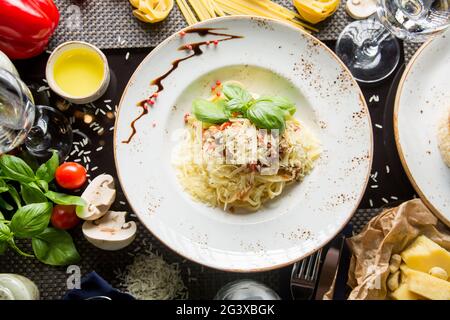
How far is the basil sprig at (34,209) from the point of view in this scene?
8.28 ft

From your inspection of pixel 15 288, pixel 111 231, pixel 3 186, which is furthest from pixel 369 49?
pixel 15 288

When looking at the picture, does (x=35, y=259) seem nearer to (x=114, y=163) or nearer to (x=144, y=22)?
A: (x=114, y=163)

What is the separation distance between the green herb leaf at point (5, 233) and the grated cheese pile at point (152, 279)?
1.92 feet

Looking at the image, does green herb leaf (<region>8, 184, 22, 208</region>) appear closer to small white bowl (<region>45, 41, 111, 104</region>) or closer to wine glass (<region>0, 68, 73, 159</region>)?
wine glass (<region>0, 68, 73, 159</region>)

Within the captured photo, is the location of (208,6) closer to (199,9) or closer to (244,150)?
(199,9)

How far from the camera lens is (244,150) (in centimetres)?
257

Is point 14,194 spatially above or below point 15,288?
above

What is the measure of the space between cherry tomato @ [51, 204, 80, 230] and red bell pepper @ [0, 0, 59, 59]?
32.1 inches

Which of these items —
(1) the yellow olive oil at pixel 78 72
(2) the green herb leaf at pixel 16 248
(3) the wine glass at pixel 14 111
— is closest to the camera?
(3) the wine glass at pixel 14 111

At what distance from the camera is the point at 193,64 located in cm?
266

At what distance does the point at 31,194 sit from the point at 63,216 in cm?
20

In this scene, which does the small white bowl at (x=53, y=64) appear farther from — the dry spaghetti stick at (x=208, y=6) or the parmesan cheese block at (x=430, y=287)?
the parmesan cheese block at (x=430, y=287)

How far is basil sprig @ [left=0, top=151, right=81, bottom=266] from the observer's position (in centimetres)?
253

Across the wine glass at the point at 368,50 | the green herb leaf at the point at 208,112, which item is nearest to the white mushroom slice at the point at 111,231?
the green herb leaf at the point at 208,112
